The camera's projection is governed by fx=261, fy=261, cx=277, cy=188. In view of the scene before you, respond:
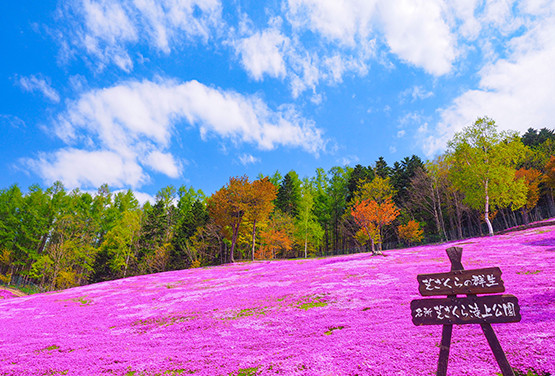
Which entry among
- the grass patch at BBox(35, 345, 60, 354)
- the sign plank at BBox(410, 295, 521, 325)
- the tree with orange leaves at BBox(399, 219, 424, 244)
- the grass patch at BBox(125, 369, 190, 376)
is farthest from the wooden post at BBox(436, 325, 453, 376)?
the tree with orange leaves at BBox(399, 219, 424, 244)

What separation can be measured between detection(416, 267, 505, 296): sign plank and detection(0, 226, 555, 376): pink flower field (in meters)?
1.39

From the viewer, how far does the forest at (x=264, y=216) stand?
35.2 m

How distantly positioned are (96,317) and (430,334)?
14.7 meters

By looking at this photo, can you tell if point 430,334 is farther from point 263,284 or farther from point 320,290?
point 263,284

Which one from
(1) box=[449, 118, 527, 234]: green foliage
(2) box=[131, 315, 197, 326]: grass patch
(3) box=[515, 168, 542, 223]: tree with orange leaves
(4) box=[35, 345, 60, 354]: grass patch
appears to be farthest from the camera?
(3) box=[515, 168, 542, 223]: tree with orange leaves

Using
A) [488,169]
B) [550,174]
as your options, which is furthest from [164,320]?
[550,174]

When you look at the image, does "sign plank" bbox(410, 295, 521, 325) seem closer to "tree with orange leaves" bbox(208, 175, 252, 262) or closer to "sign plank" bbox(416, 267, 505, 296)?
"sign plank" bbox(416, 267, 505, 296)

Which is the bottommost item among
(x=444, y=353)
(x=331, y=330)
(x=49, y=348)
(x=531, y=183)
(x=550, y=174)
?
(x=49, y=348)

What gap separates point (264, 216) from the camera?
123 feet

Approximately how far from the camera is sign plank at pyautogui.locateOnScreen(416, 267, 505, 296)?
443 centimetres

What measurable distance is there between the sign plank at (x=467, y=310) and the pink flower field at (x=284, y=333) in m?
0.94

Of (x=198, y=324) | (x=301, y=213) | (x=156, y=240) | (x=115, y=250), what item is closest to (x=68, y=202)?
(x=115, y=250)

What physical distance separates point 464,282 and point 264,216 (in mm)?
33423

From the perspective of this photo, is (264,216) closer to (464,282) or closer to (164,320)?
(164,320)
